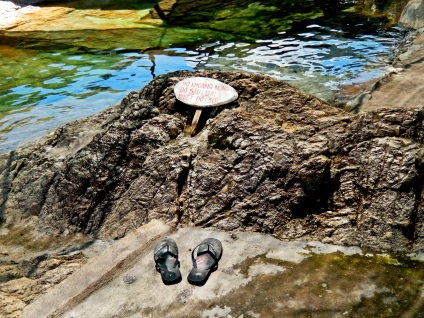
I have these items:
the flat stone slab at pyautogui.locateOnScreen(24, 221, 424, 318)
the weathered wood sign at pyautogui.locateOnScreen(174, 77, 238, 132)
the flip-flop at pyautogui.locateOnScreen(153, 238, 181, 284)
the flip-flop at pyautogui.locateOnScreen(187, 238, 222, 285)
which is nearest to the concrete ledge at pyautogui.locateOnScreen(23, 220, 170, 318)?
the flat stone slab at pyautogui.locateOnScreen(24, 221, 424, 318)

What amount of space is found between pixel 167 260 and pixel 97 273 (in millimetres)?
547

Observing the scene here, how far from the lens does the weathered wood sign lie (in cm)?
481

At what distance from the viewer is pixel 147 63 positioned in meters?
10.6

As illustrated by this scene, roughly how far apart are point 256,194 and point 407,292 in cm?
141

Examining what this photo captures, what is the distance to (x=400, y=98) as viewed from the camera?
6.43 metres

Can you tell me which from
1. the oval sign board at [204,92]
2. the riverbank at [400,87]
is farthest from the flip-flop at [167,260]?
the riverbank at [400,87]

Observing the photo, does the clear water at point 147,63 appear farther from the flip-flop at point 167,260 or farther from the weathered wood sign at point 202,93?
the flip-flop at point 167,260

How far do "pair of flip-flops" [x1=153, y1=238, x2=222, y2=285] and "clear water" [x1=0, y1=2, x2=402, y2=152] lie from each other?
4281 mm

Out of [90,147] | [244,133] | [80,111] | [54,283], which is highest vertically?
→ [244,133]

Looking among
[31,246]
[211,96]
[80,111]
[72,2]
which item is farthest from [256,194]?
[72,2]

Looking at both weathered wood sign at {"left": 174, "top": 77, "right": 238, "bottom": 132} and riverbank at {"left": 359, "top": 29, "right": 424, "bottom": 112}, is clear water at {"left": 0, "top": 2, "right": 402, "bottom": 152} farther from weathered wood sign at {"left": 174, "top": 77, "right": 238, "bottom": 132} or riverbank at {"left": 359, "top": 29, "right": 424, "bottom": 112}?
weathered wood sign at {"left": 174, "top": 77, "right": 238, "bottom": 132}

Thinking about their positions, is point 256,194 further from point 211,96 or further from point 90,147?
point 90,147

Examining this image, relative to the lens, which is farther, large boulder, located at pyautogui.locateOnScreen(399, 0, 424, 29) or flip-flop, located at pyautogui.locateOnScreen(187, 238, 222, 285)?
large boulder, located at pyautogui.locateOnScreen(399, 0, 424, 29)

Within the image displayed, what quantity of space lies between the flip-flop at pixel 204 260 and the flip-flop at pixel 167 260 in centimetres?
12
